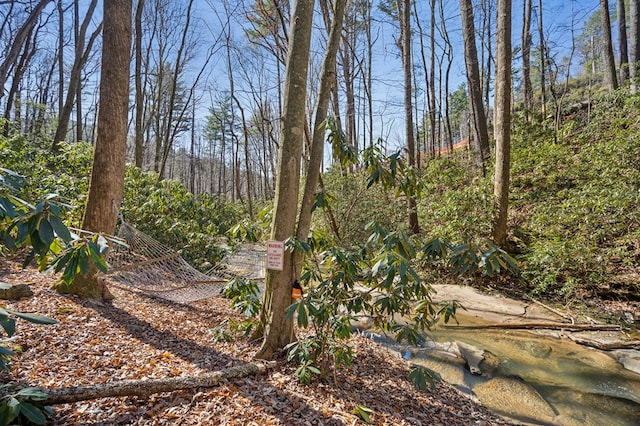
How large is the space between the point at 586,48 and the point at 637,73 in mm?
11966

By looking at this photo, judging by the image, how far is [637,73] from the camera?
6.11 meters

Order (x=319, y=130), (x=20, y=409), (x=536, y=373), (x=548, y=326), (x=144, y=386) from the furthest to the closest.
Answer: (x=548, y=326) < (x=536, y=373) < (x=319, y=130) < (x=144, y=386) < (x=20, y=409)

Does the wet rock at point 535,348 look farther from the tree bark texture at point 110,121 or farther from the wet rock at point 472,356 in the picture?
the tree bark texture at point 110,121

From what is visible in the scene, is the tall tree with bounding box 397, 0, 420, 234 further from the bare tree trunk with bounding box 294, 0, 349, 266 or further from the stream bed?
the bare tree trunk with bounding box 294, 0, 349, 266

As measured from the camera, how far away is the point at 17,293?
270cm

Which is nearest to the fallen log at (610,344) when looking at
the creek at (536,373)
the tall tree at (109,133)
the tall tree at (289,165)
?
the creek at (536,373)

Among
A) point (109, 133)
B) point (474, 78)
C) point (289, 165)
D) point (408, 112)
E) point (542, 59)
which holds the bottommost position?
point (289, 165)

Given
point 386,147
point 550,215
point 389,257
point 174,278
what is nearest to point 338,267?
point 389,257

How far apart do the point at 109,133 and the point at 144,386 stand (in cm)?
242

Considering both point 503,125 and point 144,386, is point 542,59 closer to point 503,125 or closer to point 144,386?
point 503,125

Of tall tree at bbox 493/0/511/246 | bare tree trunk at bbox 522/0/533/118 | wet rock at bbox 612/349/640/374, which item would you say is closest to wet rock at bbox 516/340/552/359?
wet rock at bbox 612/349/640/374

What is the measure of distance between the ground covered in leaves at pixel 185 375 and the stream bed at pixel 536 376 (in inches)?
14.5

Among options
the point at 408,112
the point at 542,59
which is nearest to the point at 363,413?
the point at 408,112

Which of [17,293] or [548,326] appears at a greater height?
[17,293]
